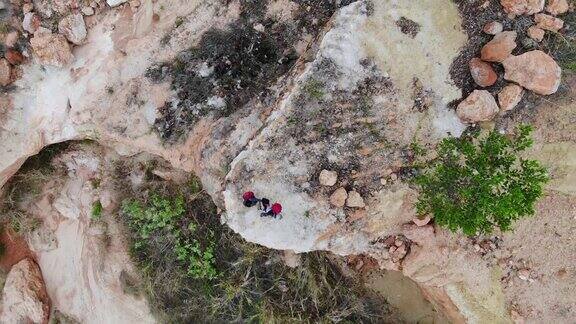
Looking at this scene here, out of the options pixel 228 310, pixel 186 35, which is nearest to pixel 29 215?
pixel 228 310

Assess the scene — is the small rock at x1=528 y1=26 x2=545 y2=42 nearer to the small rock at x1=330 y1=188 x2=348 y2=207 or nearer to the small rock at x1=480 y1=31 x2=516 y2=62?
the small rock at x1=480 y1=31 x2=516 y2=62

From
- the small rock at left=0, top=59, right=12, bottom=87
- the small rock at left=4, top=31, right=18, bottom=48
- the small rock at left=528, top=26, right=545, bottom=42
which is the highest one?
the small rock at left=4, top=31, right=18, bottom=48

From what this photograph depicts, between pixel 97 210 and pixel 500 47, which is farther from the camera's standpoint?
pixel 97 210

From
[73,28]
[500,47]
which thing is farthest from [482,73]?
[73,28]

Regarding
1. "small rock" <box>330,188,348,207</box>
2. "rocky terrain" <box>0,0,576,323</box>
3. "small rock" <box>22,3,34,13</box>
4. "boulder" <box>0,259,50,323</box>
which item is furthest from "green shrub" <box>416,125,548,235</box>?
"boulder" <box>0,259,50,323</box>

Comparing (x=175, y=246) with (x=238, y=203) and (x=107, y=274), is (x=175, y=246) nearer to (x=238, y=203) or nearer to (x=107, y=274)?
(x=107, y=274)

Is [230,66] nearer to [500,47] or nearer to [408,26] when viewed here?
[408,26]

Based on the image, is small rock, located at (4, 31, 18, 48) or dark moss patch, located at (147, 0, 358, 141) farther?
small rock, located at (4, 31, 18, 48)
